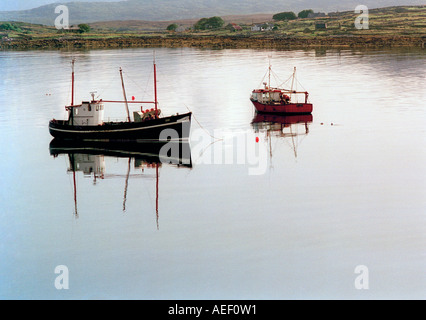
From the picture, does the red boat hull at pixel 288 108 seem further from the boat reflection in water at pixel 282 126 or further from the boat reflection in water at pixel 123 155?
the boat reflection in water at pixel 123 155

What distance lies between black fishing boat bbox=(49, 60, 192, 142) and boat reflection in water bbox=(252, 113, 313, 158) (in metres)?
10.0

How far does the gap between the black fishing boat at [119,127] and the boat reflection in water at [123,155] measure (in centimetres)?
75

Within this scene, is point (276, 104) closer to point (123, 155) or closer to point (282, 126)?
point (282, 126)

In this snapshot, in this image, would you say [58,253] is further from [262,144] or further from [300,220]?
[262,144]

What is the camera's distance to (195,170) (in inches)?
2057

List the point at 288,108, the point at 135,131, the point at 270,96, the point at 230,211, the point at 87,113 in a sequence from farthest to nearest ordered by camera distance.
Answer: the point at 270,96
the point at 288,108
the point at 87,113
the point at 135,131
the point at 230,211

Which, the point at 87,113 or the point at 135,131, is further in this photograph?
the point at 87,113

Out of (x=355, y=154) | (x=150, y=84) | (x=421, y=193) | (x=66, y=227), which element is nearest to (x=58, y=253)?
(x=66, y=227)

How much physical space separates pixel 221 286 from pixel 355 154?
3023 centimetres

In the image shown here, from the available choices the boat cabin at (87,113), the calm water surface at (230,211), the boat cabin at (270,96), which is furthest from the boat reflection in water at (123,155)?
the boat cabin at (270,96)

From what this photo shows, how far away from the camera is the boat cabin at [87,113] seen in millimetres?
63469

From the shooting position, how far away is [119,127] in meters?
62.7

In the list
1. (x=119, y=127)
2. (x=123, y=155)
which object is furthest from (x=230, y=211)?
(x=119, y=127)

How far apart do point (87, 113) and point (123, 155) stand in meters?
7.95
